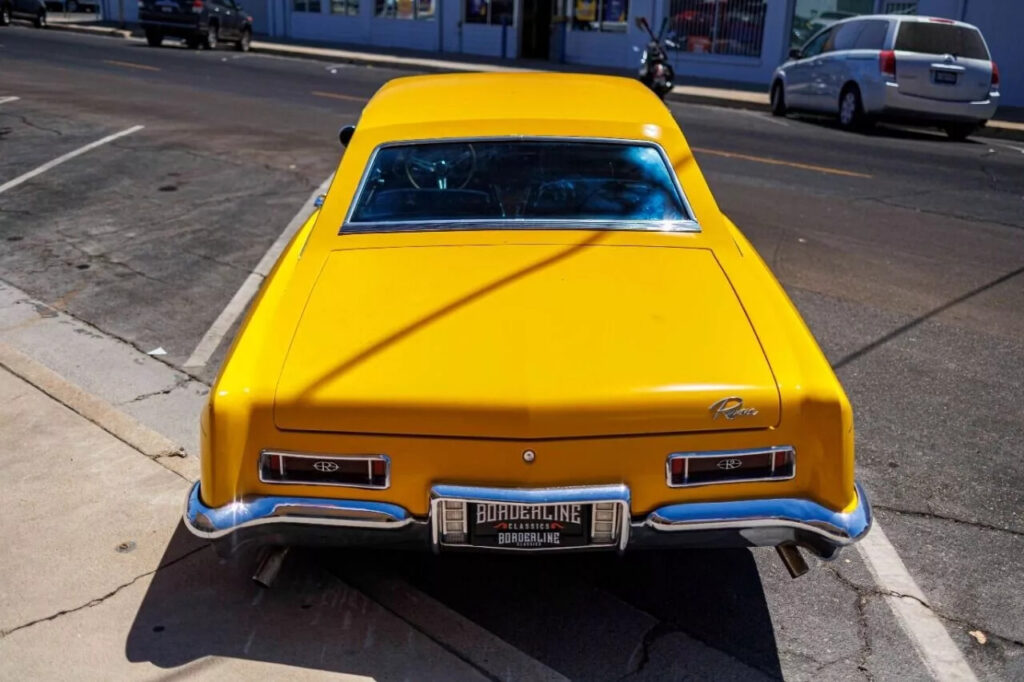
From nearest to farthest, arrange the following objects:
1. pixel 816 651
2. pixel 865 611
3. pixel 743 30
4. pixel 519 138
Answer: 1. pixel 816 651
2. pixel 865 611
3. pixel 519 138
4. pixel 743 30

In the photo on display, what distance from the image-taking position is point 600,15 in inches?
1145

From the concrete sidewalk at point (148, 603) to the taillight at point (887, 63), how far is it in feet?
48.0

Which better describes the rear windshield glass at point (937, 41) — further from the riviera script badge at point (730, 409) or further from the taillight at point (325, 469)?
the taillight at point (325, 469)

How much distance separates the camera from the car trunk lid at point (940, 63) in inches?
641

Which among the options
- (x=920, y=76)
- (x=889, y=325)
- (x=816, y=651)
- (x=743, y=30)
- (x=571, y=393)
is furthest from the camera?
(x=743, y=30)

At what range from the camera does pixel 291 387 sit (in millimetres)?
3188

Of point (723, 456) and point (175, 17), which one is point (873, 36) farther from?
point (175, 17)

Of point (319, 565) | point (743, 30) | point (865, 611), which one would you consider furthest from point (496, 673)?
point (743, 30)

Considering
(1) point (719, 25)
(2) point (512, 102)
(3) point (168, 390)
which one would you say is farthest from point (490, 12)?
(2) point (512, 102)

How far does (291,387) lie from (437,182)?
162 centimetres

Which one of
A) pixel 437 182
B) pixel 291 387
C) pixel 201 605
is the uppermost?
pixel 437 182

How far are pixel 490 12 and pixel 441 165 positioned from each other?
2862cm

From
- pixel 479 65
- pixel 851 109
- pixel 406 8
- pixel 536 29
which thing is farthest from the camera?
pixel 406 8

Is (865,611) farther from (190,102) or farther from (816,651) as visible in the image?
(190,102)
